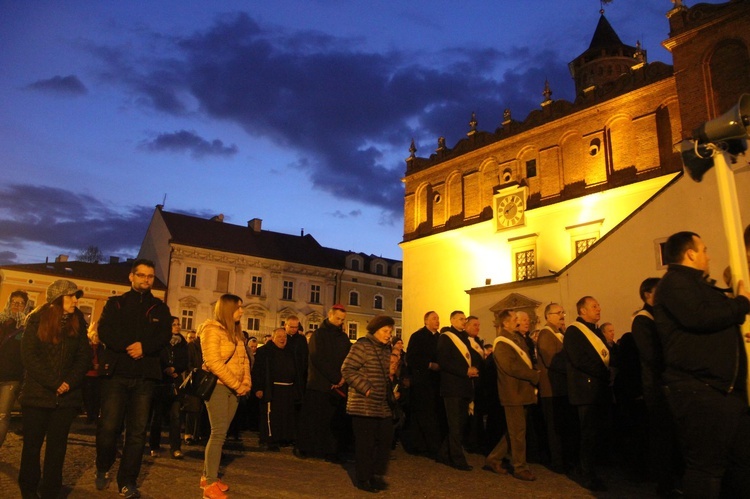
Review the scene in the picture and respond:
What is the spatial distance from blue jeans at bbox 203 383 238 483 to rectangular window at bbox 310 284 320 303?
43.7m

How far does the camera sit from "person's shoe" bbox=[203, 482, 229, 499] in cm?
537

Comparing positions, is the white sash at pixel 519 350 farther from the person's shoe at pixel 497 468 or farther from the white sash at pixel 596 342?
the person's shoe at pixel 497 468

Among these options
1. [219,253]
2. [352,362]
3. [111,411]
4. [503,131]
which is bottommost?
[111,411]

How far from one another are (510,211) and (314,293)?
928 inches

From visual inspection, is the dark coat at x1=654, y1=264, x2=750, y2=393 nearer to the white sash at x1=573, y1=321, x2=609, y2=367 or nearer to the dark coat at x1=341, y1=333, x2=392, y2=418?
the white sash at x1=573, y1=321, x2=609, y2=367

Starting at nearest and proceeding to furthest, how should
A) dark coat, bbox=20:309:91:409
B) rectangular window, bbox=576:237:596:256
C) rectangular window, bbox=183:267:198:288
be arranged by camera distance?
dark coat, bbox=20:309:91:409 → rectangular window, bbox=576:237:596:256 → rectangular window, bbox=183:267:198:288

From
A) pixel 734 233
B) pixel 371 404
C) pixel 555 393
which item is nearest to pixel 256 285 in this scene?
pixel 555 393

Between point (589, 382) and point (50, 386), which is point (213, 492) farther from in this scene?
point (589, 382)

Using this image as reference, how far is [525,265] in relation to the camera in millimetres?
28938

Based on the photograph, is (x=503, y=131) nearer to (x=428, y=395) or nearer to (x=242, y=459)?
(x=428, y=395)

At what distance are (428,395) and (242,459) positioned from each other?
10.1ft

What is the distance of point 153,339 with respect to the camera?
19.1 feet

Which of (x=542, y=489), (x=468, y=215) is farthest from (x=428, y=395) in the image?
(x=468, y=215)

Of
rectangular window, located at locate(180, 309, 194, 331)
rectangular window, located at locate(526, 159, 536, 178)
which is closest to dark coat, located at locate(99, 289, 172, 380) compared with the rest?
rectangular window, located at locate(526, 159, 536, 178)
